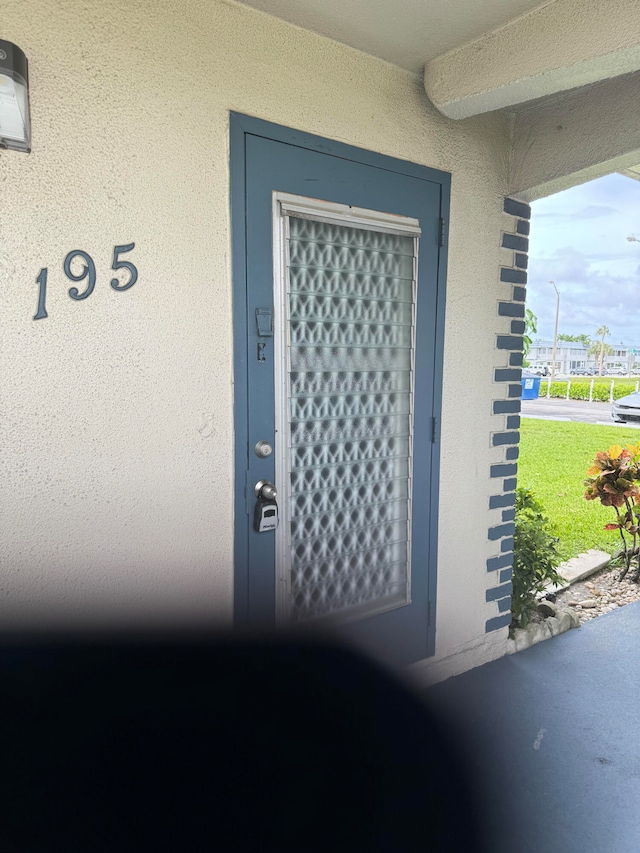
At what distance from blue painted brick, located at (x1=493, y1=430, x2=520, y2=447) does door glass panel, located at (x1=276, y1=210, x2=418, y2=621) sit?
0.66m

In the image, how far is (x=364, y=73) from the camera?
2.57m

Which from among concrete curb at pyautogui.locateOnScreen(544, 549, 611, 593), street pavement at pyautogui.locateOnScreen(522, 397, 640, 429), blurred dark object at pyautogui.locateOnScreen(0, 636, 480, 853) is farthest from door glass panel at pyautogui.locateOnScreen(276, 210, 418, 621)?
street pavement at pyautogui.locateOnScreen(522, 397, 640, 429)

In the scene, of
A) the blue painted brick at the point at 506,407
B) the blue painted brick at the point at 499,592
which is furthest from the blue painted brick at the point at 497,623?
the blue painted brick at the point at 506,407

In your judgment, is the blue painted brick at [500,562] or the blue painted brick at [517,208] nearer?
the blue painted brick at [517,208]

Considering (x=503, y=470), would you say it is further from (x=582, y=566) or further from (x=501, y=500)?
(x=582, y=566)

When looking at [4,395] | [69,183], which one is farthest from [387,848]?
[69,183]

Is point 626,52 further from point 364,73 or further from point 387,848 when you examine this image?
point 387,848

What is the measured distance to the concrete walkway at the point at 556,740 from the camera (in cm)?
231

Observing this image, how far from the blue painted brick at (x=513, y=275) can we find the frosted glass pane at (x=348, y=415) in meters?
0.66

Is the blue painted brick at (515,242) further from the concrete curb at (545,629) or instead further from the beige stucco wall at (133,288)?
the concrete curb at (545,629)

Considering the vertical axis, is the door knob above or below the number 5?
below

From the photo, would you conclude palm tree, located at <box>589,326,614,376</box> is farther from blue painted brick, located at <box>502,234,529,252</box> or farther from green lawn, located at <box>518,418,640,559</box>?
blue painted brick, located at <box>502,234,529,252</box>

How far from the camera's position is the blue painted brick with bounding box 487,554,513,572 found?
3.42 m

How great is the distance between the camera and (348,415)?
280 centimetres
